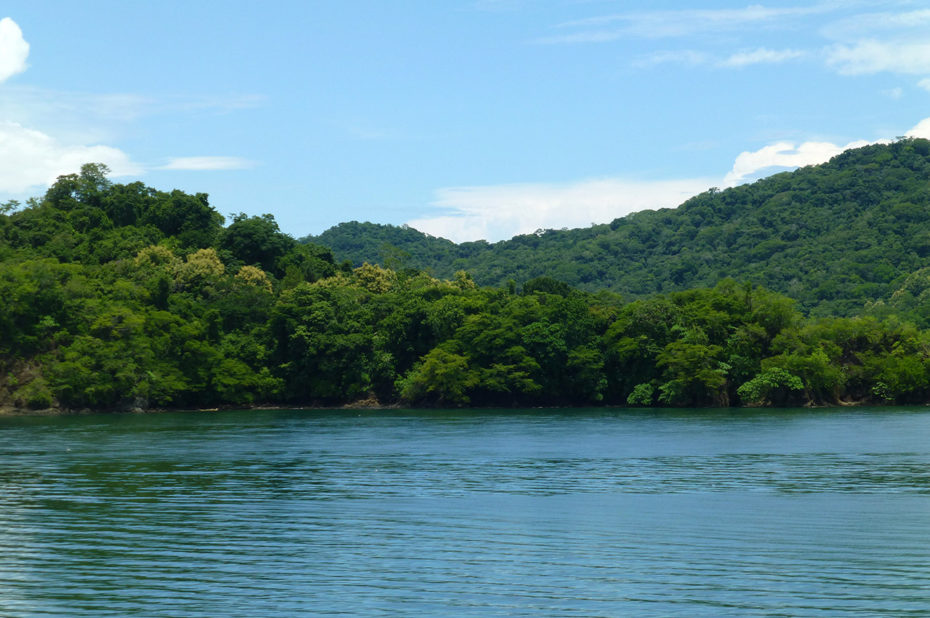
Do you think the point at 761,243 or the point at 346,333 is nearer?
the point at 346,333

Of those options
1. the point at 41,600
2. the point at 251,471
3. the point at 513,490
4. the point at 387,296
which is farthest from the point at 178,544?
the point at 387,296

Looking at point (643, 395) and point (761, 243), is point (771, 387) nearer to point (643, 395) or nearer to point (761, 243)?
point (643, 395)

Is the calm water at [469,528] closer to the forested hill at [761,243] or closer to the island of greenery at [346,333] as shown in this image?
the island of greenery at [346,333]

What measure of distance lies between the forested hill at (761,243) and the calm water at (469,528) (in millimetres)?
78817

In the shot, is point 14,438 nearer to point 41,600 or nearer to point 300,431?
point 300,431

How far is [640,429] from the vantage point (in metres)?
52.4

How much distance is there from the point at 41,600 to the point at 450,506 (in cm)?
1129

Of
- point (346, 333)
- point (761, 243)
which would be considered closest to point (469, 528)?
point (346, 333)

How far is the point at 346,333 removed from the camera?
78.9 m

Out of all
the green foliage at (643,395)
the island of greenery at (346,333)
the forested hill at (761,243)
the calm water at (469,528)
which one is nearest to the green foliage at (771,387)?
the island of greenery at (346,333)

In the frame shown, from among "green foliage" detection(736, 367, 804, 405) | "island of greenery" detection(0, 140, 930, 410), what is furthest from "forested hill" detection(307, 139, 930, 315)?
"green foliage" detection(736, 367, 804, 405)

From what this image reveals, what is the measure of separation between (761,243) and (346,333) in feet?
267

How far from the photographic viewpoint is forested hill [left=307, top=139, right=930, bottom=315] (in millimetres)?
121250

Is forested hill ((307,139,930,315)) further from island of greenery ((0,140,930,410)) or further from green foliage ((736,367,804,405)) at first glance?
green foliage ((736,367,804,405))
